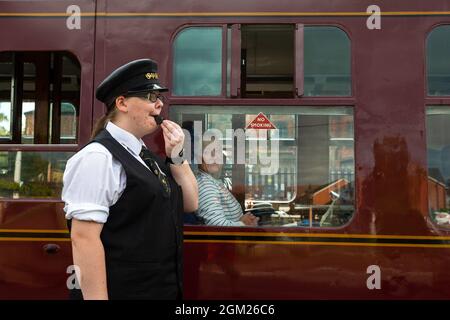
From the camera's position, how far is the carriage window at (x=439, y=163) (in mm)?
2809

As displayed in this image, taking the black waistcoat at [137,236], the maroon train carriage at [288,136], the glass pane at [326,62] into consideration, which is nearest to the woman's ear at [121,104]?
the black waistcoat at [137,236]

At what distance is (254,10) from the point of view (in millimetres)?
2953

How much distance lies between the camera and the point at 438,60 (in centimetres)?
289

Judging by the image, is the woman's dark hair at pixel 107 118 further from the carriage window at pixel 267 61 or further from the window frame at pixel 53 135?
the carriage window at pixel 267 61

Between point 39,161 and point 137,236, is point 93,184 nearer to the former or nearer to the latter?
point 137,236

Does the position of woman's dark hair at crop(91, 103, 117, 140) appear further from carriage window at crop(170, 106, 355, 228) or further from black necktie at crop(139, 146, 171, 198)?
carriage window at crop(170, 106, 355, 228)

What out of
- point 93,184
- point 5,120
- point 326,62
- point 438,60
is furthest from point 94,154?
point 438,60

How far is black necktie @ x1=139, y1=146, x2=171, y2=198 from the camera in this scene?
180 cm

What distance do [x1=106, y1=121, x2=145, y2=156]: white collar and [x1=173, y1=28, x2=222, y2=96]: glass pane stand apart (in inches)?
45.7

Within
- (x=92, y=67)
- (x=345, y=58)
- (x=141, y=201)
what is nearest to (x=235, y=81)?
(x=345, y=58)

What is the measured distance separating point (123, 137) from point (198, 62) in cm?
129

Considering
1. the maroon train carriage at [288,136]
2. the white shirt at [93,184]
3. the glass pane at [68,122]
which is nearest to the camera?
the white shirt at [93,184]

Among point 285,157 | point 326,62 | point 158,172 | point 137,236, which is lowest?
point 137,236

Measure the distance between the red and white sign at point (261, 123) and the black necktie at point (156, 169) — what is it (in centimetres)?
108
